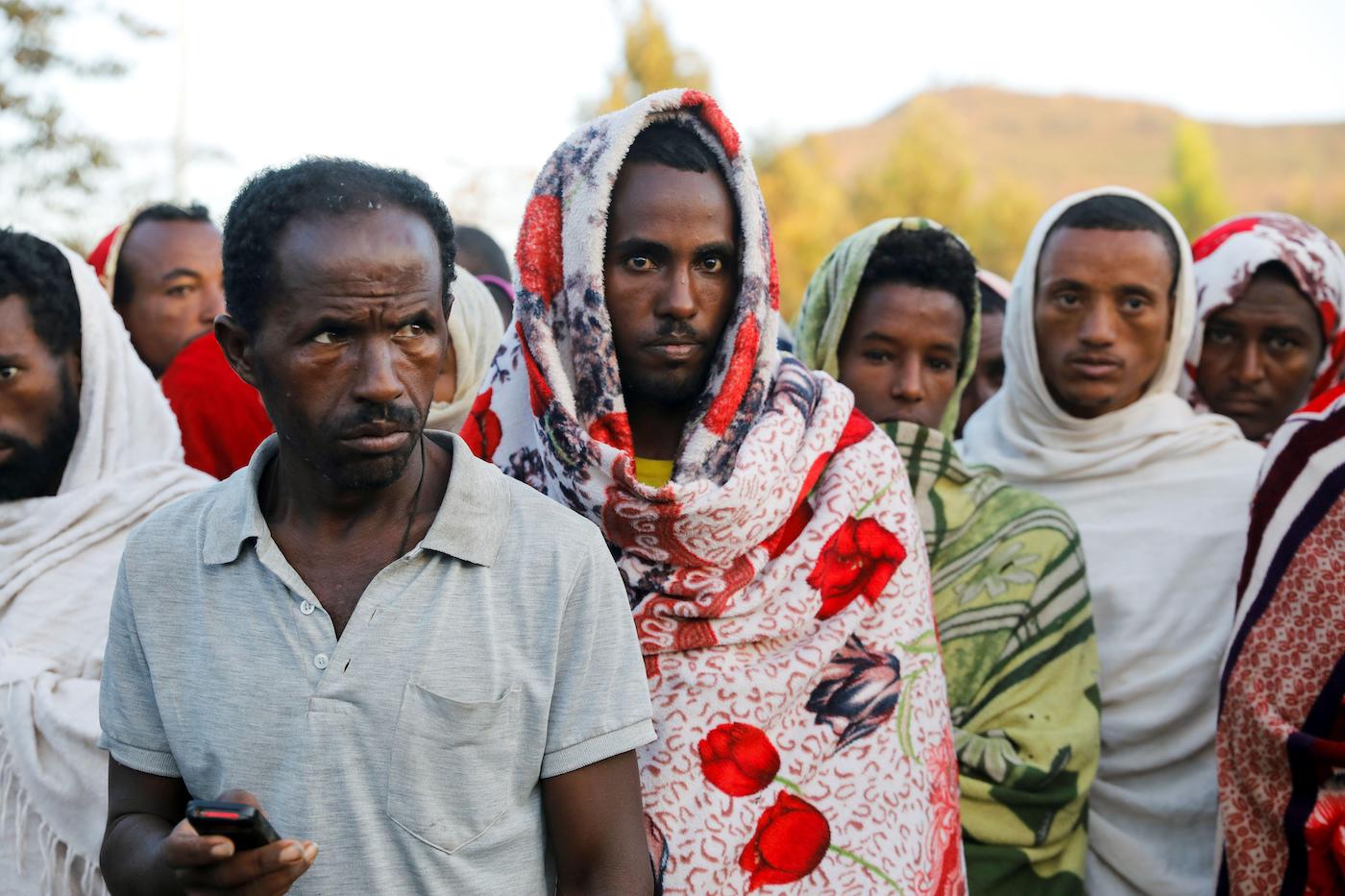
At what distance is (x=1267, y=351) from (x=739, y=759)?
2.48 metres

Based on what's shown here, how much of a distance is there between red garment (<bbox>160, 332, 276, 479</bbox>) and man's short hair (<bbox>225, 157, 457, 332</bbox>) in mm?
1699

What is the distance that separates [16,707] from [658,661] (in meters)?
1.34

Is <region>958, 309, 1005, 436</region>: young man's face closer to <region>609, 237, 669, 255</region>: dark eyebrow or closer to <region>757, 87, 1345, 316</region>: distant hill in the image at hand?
<region>609, 237, 669, 255</region>: dark eyebrow

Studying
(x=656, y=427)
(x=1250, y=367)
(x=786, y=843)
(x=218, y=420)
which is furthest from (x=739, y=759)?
(x=1250, y=367)

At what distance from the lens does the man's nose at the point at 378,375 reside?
1.82 meters

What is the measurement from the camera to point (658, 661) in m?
2.38

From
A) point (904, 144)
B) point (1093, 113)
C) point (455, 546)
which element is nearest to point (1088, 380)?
point (455, 546)

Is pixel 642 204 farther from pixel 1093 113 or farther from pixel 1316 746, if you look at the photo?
pixel 1093 113

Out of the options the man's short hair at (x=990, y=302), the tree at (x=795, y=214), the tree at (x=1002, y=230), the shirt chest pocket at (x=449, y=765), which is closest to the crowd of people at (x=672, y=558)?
the shirt chest pocket at (x=449, y=765)

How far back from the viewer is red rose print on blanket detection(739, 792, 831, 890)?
2309mm

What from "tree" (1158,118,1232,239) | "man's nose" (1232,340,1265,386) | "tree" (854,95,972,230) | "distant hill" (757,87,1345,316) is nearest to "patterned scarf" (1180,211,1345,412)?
"man's nose" (1232,340,1265,386)

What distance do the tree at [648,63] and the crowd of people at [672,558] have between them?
17816 mm

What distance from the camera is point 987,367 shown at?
4.88m

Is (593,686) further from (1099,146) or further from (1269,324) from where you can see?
(1099,146)
